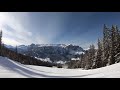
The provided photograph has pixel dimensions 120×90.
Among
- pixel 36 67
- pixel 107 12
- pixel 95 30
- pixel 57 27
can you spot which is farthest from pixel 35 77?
pixel 107 12

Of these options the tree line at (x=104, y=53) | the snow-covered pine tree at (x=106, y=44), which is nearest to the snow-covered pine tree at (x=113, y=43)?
the tree line at (x=104, y=53)

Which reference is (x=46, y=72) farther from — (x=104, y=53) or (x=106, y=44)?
(x=106, y=44)

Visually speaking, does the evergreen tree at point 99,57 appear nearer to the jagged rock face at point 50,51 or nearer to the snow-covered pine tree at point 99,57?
the snow-covered pine tree at point 99,57

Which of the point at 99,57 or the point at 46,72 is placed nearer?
the point at 46,72

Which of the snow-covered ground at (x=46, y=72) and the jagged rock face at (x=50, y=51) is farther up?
the jagged rock face at (x=50, y=51)

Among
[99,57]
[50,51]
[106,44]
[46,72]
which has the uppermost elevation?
[106,44]

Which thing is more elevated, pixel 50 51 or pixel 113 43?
pixel 113 43

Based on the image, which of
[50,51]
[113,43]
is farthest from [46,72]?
[113,43]
